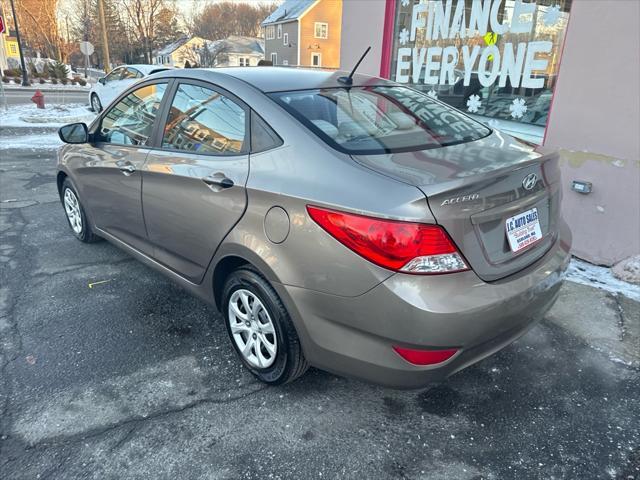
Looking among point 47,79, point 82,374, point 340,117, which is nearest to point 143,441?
point 82,374

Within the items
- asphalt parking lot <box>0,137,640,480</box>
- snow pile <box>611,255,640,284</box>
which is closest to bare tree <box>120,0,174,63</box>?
asphalt parking lot <box>0,137,640,480</box>

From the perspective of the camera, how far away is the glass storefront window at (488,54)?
487 cm

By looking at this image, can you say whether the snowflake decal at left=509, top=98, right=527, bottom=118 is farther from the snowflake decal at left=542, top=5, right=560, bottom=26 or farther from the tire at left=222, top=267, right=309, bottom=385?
the tire at left=222, top=267, right=309, bottom=385

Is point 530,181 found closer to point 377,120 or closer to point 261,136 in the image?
point 377,120

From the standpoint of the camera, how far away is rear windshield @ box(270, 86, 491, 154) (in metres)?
2.38

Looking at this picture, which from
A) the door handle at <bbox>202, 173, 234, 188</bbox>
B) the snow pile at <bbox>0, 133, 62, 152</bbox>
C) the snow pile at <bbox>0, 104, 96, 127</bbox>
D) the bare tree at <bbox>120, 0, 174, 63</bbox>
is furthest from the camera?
the bare tree at <bbox>120, 0, 174, 63</bbox>

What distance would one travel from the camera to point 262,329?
8.39 ft

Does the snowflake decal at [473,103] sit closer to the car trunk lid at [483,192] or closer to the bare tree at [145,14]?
the car trunk lid at [483,192]

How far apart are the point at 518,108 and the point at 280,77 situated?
3409 millimetres

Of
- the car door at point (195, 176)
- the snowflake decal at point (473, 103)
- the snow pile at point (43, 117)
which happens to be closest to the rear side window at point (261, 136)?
the car door at point (195, 176)

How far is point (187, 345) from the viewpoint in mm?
3068

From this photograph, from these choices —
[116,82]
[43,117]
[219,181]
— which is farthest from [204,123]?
[116,82]

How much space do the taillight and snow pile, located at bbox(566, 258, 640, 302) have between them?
2.68 metres

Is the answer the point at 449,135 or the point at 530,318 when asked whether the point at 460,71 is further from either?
the point at 530,318
